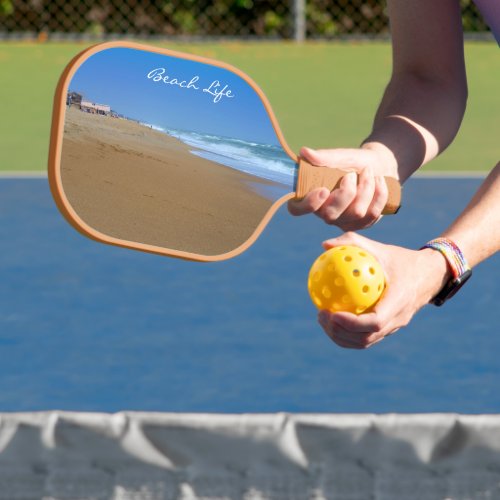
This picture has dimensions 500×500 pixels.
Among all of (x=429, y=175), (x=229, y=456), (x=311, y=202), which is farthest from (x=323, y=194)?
(x=429, y=175)

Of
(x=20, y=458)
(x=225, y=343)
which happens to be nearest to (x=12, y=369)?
(x=225, y=343)

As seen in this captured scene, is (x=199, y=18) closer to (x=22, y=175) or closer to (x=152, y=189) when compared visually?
(x=22, y=175)

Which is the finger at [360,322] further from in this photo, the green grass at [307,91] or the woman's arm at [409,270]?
the green grass at [307,91]

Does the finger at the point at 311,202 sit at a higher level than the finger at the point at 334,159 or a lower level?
lower

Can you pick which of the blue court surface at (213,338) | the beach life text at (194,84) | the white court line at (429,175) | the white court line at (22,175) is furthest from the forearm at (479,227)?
the white court line at (22,175)

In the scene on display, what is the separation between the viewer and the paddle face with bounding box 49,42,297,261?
2.21m

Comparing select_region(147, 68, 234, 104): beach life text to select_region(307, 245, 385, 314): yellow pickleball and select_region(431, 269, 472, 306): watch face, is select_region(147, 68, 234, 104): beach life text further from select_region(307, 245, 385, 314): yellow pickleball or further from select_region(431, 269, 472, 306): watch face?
select_region(431, 269, 472, 306): watch face

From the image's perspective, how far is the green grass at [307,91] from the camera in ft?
26.2

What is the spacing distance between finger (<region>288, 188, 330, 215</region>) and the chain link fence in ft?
34.3

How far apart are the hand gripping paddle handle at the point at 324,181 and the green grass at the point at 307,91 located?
5.12 metres

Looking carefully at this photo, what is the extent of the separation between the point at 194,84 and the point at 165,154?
144 millimetres

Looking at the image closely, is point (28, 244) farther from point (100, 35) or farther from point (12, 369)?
point (100, 35)

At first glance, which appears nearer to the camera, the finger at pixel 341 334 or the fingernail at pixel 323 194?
the finger at pixel 341 334

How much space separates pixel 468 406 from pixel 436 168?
356cm
